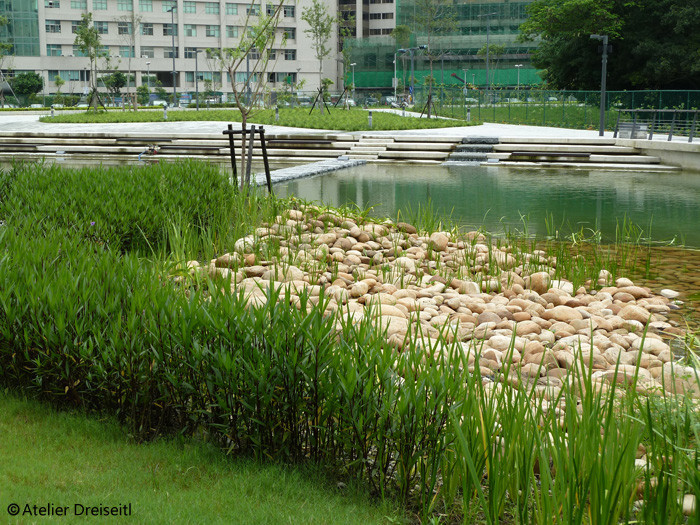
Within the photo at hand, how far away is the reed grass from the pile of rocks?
1.12m

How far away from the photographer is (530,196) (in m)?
15.9

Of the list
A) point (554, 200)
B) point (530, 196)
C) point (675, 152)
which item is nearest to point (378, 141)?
point (675, 152)

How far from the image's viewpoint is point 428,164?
24.0 meters

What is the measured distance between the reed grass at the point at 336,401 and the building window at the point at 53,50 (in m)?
88.8

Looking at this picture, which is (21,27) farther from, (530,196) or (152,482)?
(152,482)

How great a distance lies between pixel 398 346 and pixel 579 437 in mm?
2377

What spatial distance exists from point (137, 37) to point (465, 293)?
8721 centimetres

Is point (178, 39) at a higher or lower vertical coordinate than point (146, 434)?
higher

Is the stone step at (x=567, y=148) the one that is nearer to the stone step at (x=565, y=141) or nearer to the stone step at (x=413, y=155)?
the stone step at (x=565, y=141)

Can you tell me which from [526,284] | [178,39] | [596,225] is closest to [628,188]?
[596,225]

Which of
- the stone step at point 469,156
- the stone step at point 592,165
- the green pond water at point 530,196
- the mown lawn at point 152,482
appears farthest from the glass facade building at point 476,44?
the mown lawn at point 152,482

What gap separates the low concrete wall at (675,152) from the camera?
22094mm

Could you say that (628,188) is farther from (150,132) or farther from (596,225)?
(150,132)

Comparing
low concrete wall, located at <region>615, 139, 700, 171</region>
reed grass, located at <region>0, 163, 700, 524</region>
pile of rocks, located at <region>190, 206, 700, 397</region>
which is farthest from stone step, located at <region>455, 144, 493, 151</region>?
reed grass, located at <region>0, 163, 700, 524</region>
